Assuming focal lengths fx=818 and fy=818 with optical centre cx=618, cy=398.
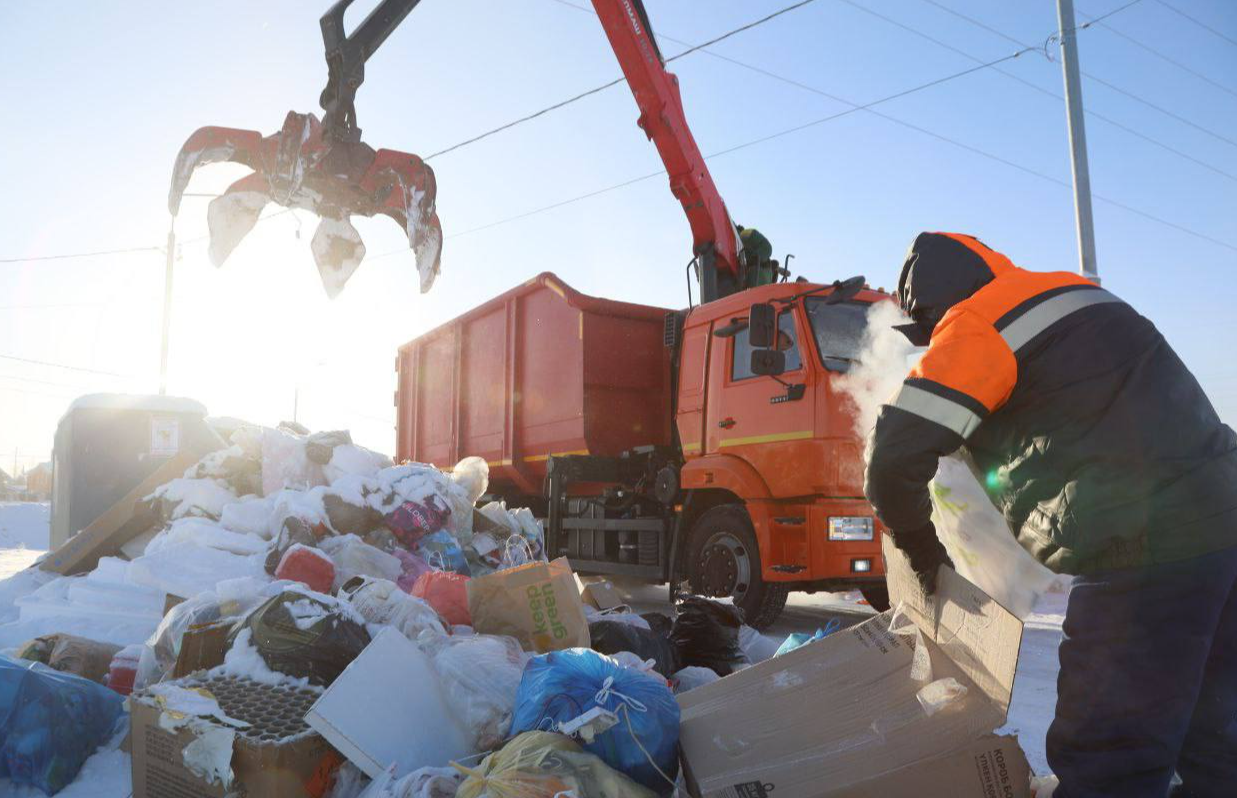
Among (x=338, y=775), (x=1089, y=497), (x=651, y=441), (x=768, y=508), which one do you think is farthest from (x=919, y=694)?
(x=651, y=441)

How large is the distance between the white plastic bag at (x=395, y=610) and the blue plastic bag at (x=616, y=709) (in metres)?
0.83

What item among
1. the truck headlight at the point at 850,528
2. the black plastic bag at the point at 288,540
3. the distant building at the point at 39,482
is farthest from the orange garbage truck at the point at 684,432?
the distant building at the point at 39,482

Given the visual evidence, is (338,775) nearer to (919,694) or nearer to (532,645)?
(532,645)

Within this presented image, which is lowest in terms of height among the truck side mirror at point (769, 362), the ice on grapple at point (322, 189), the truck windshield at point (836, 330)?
the truck side mirror at point (769, 362)

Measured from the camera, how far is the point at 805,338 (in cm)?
493

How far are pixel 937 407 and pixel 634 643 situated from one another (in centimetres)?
183

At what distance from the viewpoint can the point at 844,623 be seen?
19.4ft

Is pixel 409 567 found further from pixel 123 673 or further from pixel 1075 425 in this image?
pixel 1075 425

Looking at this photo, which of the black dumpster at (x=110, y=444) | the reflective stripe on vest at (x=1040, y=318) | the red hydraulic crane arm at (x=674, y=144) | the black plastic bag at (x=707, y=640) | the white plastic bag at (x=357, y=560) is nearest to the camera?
the reflective stripe on vest at (x=1040, y=318)

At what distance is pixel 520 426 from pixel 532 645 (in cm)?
437

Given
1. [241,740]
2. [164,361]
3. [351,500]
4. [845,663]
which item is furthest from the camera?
[164,361]

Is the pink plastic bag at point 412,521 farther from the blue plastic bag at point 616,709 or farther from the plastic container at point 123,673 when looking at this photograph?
the blue plastic bag at point 616,709

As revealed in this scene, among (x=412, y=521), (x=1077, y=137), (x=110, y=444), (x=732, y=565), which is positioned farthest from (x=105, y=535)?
(x=1077, y=137)

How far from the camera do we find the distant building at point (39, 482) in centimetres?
3491
